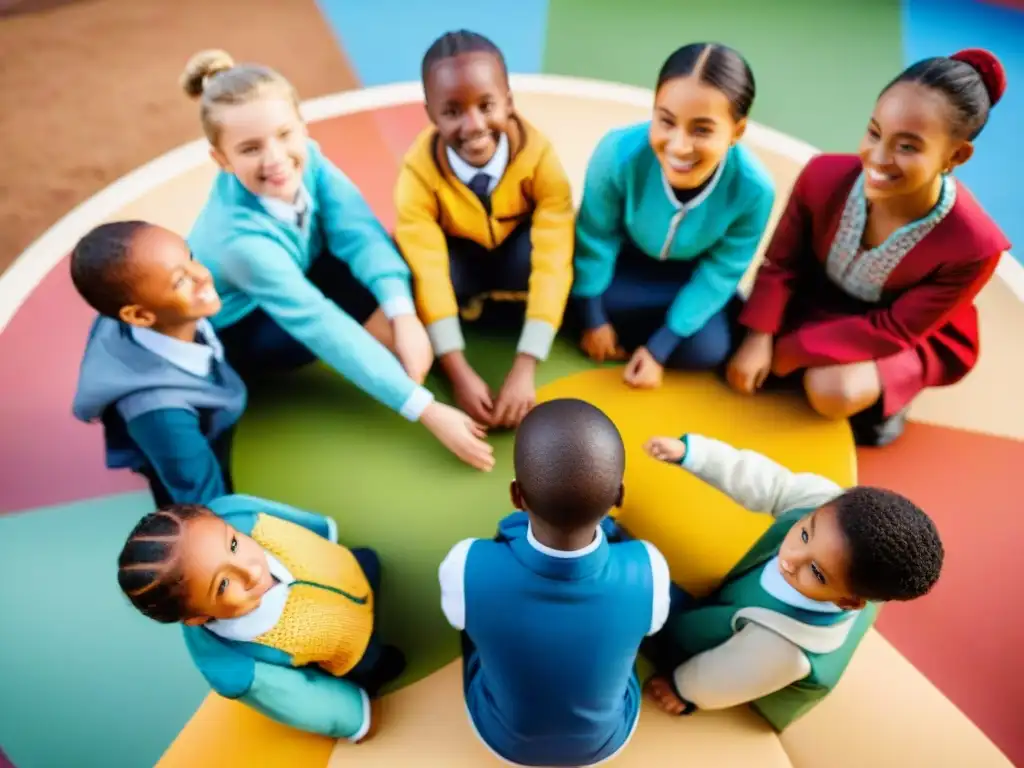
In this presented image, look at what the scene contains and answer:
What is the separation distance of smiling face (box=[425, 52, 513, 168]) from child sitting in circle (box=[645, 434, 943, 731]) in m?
0.75

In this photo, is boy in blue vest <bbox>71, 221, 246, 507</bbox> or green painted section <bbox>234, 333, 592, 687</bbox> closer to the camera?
boy in blue vest <bbox>71, 221, 246, 507</bbox>

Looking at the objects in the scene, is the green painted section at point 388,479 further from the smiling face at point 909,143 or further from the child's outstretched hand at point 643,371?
the smiling face at point 909,143

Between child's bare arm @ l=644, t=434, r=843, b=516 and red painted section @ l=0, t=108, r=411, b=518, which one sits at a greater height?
child's bare arm @ l=644, t=434, r=843, b=516

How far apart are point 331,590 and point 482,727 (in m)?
0.37

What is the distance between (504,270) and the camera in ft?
6.64

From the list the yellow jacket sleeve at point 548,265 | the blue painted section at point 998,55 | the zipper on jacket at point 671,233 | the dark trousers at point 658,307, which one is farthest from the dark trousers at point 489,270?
the blue painted section at point 998,55

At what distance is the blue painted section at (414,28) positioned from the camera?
113 inches

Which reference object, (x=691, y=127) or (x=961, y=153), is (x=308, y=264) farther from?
(x=961, y=153)

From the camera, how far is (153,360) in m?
1.51

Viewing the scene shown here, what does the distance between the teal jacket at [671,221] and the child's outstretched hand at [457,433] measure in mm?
457

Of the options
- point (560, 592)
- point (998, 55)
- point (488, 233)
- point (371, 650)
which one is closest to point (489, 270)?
point (488, 233)

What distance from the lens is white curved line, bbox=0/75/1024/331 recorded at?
2250mm

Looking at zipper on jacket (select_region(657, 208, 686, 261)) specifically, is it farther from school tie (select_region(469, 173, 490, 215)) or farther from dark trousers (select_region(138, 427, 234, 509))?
dark trousers (select_region(138, 427, 234, 509))

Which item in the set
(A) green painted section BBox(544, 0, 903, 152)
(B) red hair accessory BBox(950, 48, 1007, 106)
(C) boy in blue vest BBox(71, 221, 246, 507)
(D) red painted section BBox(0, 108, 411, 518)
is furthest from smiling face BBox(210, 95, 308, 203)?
(A) green painted section BBox(544, 0, 903, 152)
